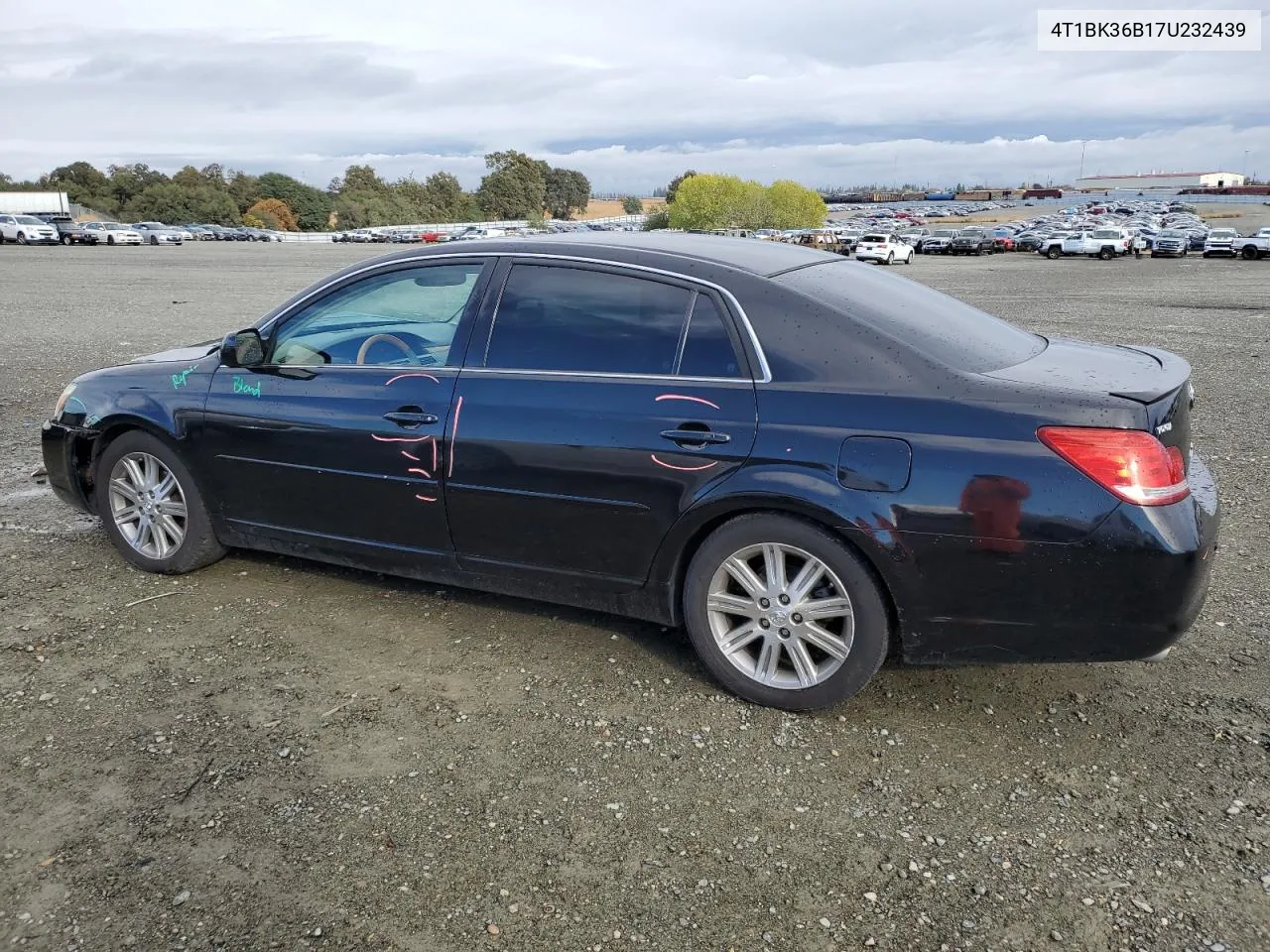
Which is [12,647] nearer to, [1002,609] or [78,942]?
[78,942]

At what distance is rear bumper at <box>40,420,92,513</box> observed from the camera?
5176 mm

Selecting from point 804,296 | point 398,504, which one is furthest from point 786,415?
point 398,504

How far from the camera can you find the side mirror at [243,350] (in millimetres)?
4605

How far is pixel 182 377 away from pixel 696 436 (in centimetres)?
272

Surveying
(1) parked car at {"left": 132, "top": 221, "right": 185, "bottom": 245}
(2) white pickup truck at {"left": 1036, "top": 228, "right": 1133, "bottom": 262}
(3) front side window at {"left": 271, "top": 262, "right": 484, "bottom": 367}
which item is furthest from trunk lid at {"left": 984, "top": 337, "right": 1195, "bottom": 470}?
(1) parked car at {"left": 132, "top": 221, "right": 185, "bottom": 245}

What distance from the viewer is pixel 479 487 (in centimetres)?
405

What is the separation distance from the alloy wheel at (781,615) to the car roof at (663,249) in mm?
1100

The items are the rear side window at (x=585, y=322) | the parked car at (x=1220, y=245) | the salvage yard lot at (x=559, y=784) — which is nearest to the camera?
the salvage yard lot at (x=559, y=784)

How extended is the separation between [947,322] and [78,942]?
11.4 ft

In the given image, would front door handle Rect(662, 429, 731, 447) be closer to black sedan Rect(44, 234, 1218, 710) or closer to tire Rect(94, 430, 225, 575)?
black sedan Rect(44, 234, 1218, 710)

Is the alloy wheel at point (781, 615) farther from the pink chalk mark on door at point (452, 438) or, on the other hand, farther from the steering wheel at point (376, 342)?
the steering wheel at point (376, 342)

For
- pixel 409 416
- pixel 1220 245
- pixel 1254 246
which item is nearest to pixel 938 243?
pixel 1220 245

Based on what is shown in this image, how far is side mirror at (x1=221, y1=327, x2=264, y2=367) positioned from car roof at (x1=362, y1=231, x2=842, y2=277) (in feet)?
2.42

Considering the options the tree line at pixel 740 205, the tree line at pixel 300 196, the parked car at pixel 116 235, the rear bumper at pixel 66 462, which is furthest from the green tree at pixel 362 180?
the rear bumper at pixel 66 462
